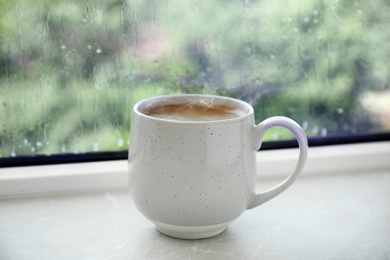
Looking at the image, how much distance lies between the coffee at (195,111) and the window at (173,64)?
6.0 inches

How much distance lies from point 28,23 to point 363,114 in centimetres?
54

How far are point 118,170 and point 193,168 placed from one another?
0.23 meters

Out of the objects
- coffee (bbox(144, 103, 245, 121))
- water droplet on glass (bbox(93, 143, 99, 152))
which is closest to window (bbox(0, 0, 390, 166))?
water droplet on glass (bbox(93, 143, 99, 152))

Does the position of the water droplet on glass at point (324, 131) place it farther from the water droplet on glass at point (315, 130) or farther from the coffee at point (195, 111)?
the coffee at point (195, 111)

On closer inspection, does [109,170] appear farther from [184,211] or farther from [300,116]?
[300,116]

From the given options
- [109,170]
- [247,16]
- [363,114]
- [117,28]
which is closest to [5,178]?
[109,170]

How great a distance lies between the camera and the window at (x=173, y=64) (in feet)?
2.62

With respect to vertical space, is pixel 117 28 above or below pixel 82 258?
above

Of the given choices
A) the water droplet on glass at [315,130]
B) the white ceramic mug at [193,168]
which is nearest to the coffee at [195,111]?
the white ceramic mug at [193,168]

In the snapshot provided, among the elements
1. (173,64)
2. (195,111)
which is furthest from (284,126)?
(173,64)

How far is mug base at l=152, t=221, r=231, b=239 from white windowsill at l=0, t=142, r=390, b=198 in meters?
0.15

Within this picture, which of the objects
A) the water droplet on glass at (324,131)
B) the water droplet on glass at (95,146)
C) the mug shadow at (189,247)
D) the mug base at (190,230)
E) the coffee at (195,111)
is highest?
the coffee at (195,111)

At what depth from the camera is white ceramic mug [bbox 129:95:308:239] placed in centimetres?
61

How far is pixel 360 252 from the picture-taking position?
0.67m
